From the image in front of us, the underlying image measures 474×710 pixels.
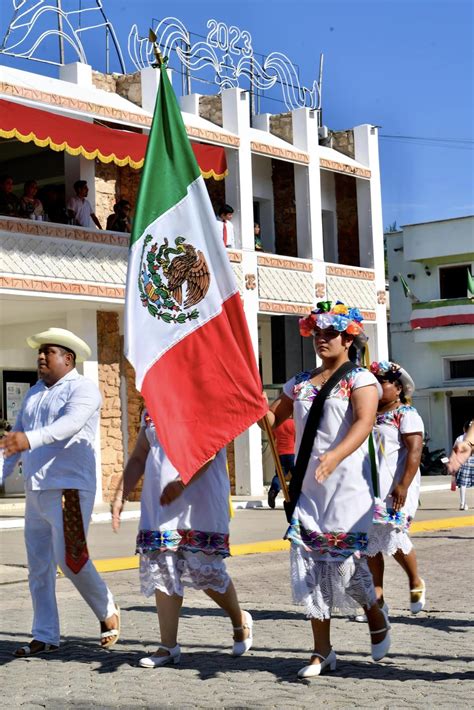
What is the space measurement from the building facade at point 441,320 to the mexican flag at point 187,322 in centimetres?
3428

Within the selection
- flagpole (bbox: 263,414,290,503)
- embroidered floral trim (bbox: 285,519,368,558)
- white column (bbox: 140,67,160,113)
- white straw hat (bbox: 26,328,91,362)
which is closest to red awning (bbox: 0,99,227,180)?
white column (bbox: 140,67,160,113)

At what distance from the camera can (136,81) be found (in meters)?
25.3

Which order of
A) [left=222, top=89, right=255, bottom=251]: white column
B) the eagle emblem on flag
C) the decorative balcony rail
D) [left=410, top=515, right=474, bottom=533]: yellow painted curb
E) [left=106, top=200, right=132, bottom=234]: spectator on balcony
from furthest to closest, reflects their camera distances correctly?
the decorative balcony rail → [left=222, top=89, right=255, bottom=251]: white column → [left=106, top=200, right=132, bottom=234]: spectator on balcony → [left=410, top=515, right=474, bottom=533]: yellow painted curb → the eagle emblem on flag

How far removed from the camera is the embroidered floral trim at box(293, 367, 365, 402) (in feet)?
22.8

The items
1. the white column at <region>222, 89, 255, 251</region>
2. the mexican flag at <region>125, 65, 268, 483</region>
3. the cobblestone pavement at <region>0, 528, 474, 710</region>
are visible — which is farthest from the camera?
the white column at <region>222, 89, 255, 251</region>

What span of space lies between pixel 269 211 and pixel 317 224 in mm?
1418

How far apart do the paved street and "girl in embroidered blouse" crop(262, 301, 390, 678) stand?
315 millimetres

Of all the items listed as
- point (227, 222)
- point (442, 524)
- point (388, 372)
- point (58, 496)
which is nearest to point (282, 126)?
point (227, 222)

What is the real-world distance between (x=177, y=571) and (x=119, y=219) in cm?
1753

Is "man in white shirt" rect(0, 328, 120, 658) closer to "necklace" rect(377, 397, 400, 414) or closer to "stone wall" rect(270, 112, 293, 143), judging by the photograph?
"necklace" rect(377, 397, 400, 414)

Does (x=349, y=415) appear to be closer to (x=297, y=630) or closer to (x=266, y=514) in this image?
(x=297, y=630)

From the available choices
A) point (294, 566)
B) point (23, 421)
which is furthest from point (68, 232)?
point (294, 566)

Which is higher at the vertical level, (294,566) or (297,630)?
(294,566)

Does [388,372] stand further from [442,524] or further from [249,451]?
[249,451]
